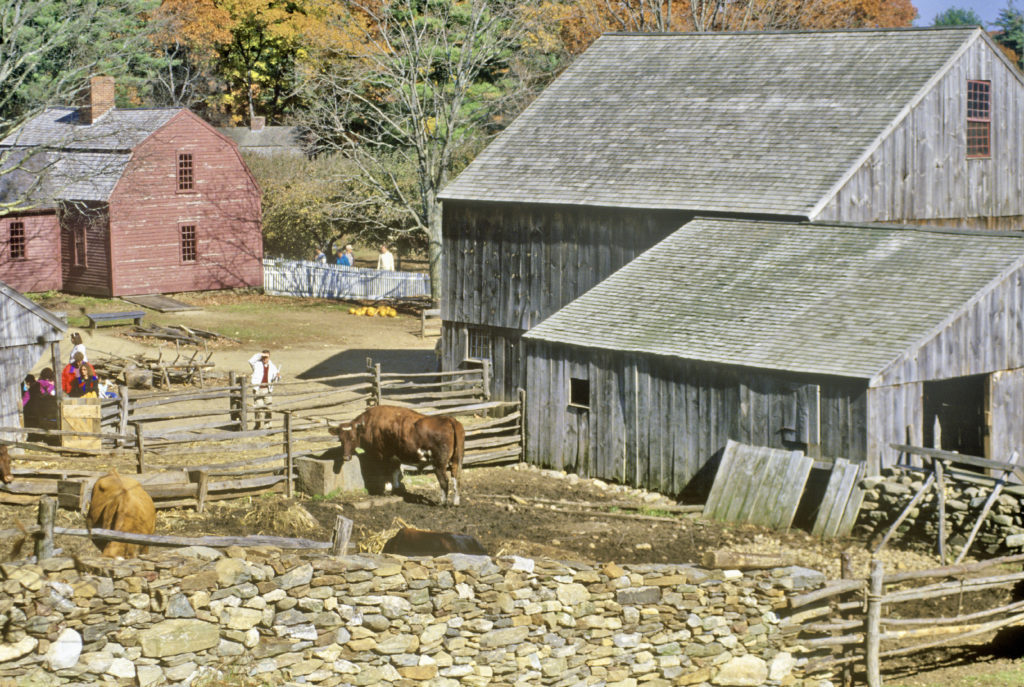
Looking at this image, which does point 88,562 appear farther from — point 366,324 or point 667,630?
point 366,324

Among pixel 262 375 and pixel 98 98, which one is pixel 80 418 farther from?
pixel 98 98

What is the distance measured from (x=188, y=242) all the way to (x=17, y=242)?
233 inches

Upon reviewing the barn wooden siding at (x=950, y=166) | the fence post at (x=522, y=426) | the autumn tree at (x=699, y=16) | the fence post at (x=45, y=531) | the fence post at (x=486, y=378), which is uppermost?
the autumn tree at (x=699, y=16)

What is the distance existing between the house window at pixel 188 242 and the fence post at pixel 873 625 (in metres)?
39.4

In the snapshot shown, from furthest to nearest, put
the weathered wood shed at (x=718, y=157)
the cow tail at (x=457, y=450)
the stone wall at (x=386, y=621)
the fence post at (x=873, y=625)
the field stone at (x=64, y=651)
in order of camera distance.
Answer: the weathered wood shed at (x=718, y=157) < the cow tail at (x=457, y=450) < the fence post at (x=873, y=625) < the stone wall at (x=386, y=621) < the field stone at (x=64, y=651)

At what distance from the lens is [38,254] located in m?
48.9

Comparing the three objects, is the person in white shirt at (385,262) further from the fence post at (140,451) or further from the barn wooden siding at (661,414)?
the fence post at (140,451)

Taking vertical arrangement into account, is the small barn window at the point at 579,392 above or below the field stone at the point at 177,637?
above

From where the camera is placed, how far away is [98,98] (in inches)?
1964

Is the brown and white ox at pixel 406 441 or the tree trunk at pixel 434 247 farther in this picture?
the tree trunk at pixel 434 247

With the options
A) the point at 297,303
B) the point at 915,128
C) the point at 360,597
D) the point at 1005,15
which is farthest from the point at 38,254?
the point at 1005,15

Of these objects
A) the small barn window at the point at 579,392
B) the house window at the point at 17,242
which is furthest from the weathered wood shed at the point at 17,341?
the house window at the point at 17,242

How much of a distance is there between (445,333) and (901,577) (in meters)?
19.3

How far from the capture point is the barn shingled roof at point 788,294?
2272 centimetres
